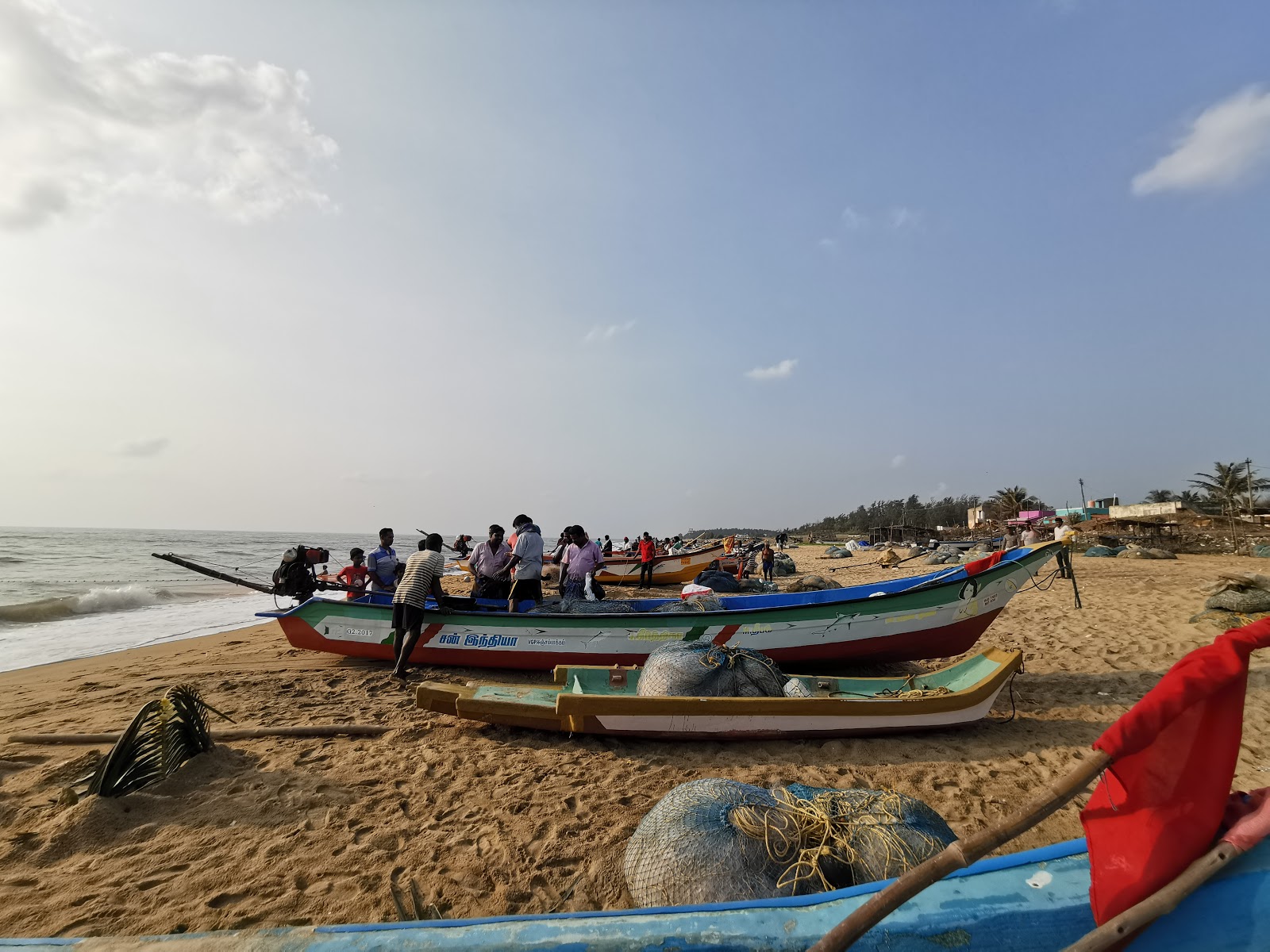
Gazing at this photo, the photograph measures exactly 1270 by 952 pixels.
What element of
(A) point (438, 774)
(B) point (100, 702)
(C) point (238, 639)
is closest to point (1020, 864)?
(A) point (438, 774)

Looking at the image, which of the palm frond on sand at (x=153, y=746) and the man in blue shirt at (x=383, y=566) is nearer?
the palm frond on sand at (x=153, y=746)

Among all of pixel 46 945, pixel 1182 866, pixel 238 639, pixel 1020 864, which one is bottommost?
pixel 238 639

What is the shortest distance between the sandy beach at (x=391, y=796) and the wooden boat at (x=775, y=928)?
64.1 inches

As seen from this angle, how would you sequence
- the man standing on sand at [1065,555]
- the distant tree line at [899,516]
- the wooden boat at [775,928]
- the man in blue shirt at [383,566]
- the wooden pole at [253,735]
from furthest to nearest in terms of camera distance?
the distant tree line at [899,516], the man in blue shirt at [383,566], the man standing on sand at [1065,555], the wooden pole at [253,735], the wooden boat at [775,928]

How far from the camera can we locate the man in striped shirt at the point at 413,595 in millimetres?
7465

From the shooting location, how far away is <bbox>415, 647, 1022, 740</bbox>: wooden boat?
17.2 feet

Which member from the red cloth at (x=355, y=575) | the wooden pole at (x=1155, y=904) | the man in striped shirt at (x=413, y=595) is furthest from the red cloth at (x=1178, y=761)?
the red cloth at (x=355, y=575)

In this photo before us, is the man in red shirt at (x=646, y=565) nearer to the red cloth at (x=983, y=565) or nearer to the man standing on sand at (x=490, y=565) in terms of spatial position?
the man standing on sand at (x=490, y=565)

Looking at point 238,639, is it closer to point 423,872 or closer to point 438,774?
point 438,774

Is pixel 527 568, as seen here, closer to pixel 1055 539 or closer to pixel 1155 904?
pixel 1055 539

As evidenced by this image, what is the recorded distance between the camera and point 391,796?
454 cm

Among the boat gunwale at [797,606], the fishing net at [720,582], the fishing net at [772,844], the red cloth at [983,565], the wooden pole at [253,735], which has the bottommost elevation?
the wooden pole at [253,735]

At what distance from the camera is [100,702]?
722 centimetres

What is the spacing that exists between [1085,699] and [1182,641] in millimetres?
3720
